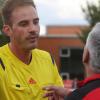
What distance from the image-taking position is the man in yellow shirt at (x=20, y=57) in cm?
424

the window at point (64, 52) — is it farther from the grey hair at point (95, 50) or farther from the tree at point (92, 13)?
the grey hair at point (95, 50)

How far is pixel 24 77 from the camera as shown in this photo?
4355mm

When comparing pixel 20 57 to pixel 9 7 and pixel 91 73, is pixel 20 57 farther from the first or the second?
pixel 91 73

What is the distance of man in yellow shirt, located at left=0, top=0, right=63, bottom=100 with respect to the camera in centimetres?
424

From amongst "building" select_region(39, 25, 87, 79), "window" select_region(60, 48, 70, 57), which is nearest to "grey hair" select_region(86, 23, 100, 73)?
"building" select_region(39, 25, 87, 79)

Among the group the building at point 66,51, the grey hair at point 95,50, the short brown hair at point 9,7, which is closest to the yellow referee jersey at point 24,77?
the short brown hair at point 9,7

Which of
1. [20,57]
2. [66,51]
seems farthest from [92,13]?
[20,57]

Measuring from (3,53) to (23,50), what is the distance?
0.54ft

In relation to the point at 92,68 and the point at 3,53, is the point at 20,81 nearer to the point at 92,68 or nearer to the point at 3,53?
the point at 3,53

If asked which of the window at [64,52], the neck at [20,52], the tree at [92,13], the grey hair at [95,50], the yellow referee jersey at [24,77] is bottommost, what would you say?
the window at [64,52]

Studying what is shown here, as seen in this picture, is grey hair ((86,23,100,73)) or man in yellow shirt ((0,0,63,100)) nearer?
grey hair ((86,23,100,73))

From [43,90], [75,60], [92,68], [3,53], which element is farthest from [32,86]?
[75,60]

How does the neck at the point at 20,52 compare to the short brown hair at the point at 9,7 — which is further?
the neck at the point at 20,52

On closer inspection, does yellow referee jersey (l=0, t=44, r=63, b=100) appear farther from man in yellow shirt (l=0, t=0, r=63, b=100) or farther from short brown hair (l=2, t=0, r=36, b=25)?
short brown hair (l=2, t=0, r=36, b=25)
